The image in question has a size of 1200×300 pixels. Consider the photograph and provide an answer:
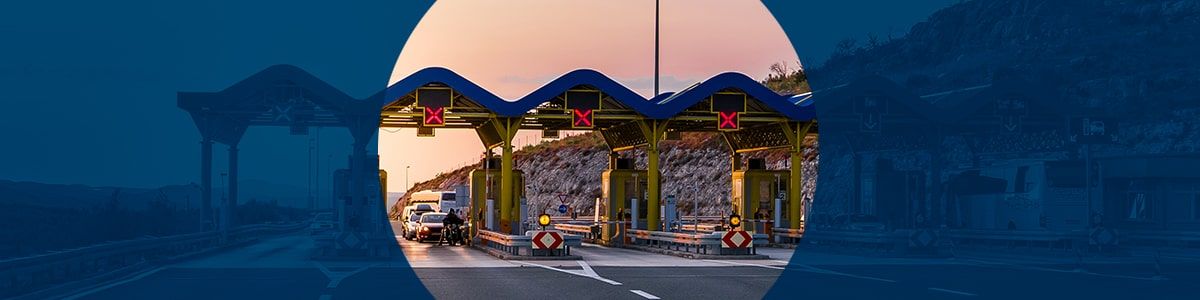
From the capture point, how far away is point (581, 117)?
144 ft

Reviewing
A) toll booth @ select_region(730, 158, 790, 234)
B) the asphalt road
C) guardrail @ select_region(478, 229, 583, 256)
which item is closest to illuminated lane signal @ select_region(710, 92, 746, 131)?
toll booth @ select_region(730, 158, 790, 234)

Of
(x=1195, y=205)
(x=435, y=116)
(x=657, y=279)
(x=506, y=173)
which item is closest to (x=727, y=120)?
(x=506, y=173)

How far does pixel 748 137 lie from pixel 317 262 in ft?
71.4

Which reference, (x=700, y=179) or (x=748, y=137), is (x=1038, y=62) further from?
(x=748, y=137)

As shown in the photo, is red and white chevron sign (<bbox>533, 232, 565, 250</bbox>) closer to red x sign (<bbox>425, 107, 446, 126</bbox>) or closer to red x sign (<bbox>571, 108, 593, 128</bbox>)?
red x sign (<bbox>425, 107, 446, 126</bbox>)

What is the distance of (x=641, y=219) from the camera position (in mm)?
46219

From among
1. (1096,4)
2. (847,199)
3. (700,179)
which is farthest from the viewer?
(1096,4)

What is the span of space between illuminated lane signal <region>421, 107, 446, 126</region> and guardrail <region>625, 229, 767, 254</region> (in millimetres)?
6697

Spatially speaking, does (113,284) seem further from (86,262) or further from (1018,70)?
(1018,70)

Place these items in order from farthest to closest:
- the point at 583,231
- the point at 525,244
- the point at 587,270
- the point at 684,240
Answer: the point at 583,231
the point at 684,240
the point at 525,244
the point at 587,270

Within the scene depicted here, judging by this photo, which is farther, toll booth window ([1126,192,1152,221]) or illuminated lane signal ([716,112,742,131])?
toll booth window ([1126,192,1152,221])

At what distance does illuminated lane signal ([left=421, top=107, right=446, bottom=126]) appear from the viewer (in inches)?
1677

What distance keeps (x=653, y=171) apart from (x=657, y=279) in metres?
20.6

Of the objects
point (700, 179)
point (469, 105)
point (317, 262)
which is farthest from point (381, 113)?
point (700, 179)
